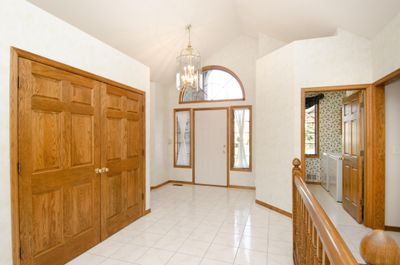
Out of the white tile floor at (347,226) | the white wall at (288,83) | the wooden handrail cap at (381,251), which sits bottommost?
the white tile floor at (347,226)

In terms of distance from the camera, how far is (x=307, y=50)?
336 cm

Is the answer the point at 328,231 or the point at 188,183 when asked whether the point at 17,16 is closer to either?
the point at 328,231

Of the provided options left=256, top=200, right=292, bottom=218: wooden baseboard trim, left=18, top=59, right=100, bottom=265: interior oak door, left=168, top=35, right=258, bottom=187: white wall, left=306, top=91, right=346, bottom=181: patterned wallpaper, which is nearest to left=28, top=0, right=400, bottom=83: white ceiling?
left=168, top=35, right=258, bottom=187: white wall

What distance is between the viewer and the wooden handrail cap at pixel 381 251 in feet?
1.80

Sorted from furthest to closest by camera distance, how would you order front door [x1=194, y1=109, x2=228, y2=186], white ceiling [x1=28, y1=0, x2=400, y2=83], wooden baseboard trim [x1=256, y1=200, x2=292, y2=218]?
front door [x1=194, y1=109, x2=228, y2=186] < wooden baseboard trim [x1=256, y1=200, x2=292, y2=218] < white ceiling [x1=28, y1=0, x2=400, y2=83]

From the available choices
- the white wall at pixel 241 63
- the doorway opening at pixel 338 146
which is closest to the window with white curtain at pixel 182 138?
the white wall at pixel 241 63

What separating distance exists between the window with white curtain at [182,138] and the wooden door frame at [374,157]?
3369mm

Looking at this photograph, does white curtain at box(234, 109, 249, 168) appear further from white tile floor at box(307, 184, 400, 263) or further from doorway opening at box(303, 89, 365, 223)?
white tile floor at box(307, 184, 400, 263)

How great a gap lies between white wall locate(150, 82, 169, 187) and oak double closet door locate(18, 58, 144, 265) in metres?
2.07

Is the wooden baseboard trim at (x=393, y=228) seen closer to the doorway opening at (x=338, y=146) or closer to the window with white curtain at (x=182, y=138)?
the doorway opening at (x=338, y=146)

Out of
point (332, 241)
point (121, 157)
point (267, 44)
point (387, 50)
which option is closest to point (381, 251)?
point (332, 241)

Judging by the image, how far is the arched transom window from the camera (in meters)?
5.49

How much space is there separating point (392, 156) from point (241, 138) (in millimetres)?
2920

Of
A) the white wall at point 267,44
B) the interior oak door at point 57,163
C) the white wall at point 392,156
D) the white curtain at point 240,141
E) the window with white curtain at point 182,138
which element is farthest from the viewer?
the window with white curtain at point 182,138
